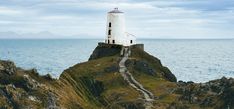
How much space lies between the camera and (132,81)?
146 meters

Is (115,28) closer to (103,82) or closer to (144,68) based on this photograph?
(144,68)

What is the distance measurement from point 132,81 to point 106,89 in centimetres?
846

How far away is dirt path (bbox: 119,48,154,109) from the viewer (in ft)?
428

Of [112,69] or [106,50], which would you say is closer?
[112,69]

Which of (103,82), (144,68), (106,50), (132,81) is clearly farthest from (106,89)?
(106,50)

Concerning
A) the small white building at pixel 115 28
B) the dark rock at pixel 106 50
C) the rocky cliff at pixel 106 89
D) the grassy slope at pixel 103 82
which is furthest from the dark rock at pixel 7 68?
the small white building at pixel 115 28

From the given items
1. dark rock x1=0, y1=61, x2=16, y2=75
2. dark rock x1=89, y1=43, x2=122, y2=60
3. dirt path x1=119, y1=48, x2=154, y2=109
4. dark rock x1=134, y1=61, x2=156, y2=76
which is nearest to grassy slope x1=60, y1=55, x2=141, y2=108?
dirt path x1=119, y1=48, x2=154, y2=109

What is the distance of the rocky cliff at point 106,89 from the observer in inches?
4651

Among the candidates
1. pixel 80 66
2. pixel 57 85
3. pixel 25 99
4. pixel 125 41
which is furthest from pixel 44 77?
pixel 125 41

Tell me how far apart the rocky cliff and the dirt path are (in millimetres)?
862

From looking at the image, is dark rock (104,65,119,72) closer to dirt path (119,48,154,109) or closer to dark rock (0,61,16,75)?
dirt path (119,48,154,109)

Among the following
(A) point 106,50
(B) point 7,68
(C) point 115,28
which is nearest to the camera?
(B) point 7,68

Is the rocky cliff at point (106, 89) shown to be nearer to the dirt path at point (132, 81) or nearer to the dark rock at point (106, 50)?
the dirt path at point (132, 81)

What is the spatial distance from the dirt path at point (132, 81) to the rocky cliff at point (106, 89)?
86 cm
